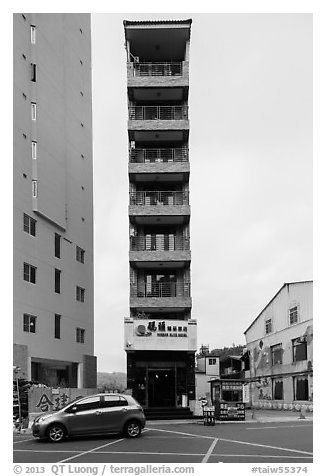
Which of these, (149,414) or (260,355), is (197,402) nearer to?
(149,414)

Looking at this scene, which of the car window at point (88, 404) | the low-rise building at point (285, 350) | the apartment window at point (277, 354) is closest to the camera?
the car window at point (88, 404)

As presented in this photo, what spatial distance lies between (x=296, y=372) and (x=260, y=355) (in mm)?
8568

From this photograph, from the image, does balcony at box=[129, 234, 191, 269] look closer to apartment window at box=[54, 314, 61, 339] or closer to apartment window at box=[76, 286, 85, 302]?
apartment window at box=[76, 286, 85, 302]

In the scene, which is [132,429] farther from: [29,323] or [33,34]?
[33,34]

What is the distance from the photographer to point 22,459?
16469 mm

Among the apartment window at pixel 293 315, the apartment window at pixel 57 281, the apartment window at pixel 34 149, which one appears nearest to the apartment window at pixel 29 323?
the apartment window at pixel 57 281

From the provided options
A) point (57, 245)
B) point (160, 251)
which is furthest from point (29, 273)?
point (160, 251)

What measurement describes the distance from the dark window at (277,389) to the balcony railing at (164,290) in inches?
400

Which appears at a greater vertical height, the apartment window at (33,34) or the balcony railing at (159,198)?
the apartment window at (33,34)

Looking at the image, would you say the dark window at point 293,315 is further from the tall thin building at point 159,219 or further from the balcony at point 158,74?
the balcony at point 158,74

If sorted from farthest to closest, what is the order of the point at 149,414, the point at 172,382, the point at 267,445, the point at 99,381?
the point at 99,381, the point at 172,382, the point at 149,414, the point at 267,445

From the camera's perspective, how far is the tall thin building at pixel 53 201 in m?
33.6

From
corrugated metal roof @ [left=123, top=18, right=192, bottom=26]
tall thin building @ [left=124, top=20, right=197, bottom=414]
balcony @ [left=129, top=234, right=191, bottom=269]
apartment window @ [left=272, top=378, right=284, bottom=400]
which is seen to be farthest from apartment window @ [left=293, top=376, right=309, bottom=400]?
corrugated metal roof @ [left=123, top=18, right=192, bottom=26]
